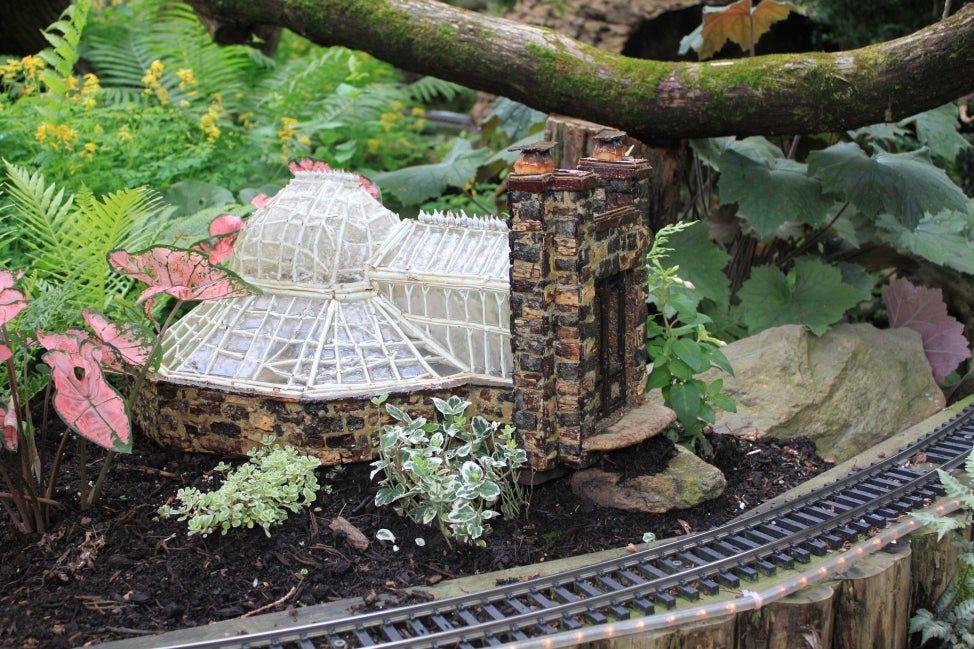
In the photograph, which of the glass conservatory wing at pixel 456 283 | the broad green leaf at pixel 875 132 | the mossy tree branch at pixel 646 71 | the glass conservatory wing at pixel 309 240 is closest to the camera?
the glass conservatory wing at pixel 456 283

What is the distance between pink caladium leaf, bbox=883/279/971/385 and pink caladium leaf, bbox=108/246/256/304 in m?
5.06

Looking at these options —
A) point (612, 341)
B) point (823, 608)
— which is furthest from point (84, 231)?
point (823, 608)

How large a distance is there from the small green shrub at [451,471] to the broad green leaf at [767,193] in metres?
2.89

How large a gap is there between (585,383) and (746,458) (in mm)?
1433

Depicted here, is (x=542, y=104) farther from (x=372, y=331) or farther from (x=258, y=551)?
(x=258, y=551)

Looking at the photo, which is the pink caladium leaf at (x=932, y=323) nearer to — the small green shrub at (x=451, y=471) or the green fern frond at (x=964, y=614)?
the green fern frond at (x=964, y=614)

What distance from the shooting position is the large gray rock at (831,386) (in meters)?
6.16

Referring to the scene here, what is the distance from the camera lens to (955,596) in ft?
15.1

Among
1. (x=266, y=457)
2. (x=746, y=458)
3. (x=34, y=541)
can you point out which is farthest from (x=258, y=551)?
(x=746, y=458)

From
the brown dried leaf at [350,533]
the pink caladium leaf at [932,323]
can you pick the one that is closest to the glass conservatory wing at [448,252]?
the brown dried leaf at [350,533]

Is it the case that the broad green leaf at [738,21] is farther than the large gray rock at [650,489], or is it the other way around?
the broad green leaf at [738,21]

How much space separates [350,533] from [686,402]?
184 cm

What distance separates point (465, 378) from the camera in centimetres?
475

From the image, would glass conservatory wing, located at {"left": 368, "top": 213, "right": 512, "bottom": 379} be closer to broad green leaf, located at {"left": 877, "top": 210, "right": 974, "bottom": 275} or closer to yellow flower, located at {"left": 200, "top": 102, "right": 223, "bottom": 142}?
yellow flower, located at {"left": 200, "top": 102, "right": 223, "bottom": 142}
